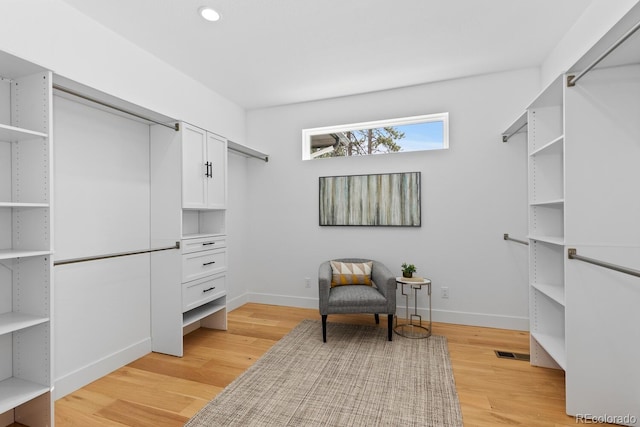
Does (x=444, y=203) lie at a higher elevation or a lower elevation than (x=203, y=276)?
higher

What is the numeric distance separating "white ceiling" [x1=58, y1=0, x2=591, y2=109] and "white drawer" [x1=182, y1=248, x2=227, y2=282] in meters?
1.88

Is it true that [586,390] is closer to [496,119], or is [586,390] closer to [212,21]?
[496,119]

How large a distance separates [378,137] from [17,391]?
3.73 meters

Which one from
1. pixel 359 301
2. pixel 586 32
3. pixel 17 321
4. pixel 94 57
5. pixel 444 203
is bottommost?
pixel 359 301

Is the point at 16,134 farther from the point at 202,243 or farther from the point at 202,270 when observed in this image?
the point at 202,270

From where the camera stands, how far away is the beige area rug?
73.9 inches

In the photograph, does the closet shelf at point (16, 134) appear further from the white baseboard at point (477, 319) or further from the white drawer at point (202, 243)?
the white baseboard at point (477, 319)

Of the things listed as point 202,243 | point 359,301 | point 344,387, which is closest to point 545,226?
point 359,301

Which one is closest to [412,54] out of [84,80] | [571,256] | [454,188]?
[454,188]

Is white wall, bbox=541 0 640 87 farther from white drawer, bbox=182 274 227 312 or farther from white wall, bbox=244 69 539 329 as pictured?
white drawer, bbox=182 274 227 312

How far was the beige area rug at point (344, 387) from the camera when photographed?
1.88 metres

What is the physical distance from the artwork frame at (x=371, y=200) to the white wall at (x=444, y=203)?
0.09 m

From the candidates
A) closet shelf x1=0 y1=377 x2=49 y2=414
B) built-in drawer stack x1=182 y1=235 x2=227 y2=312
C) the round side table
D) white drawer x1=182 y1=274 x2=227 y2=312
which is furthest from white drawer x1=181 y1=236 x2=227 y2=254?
the round side table

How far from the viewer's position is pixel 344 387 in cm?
221
